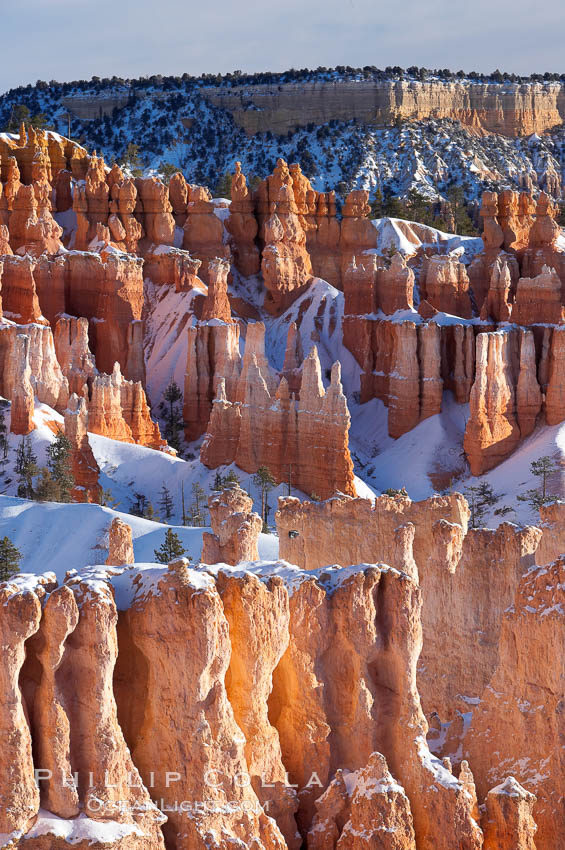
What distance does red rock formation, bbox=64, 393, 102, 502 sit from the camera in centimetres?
6038

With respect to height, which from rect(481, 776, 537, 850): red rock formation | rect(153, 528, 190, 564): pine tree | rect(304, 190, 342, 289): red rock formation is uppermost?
rect(304, 190, 342, 289): red rock formation

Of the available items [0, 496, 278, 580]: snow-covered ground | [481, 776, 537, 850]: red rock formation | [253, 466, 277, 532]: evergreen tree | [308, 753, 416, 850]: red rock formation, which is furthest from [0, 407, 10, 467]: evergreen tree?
[481, 776, 537, 850]: red rock formation

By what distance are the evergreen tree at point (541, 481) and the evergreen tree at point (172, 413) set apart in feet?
60.8

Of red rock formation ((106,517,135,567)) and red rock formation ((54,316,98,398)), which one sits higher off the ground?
red rock formation ((54,316,98,398))

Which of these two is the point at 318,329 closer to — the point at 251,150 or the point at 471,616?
the point at 471,616

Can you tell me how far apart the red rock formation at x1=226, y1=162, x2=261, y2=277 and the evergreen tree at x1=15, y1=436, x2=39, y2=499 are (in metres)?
33.8

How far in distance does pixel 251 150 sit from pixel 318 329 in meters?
70.8

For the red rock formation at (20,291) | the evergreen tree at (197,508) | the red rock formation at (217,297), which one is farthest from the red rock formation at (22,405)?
the red rock formation at (217,297)

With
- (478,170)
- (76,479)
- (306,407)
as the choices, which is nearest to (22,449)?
(76,479)

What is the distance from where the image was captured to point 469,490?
6606 cm

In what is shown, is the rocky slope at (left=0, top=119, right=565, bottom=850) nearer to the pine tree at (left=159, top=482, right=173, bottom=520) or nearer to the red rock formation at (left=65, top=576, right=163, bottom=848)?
the red rock formation at (left=65, top=576, right=163, bottom=848)

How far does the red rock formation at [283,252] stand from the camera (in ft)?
290

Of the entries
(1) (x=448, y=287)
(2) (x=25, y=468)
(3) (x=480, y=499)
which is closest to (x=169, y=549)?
(2) (x=25, y=468)

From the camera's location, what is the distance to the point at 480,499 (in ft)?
210
